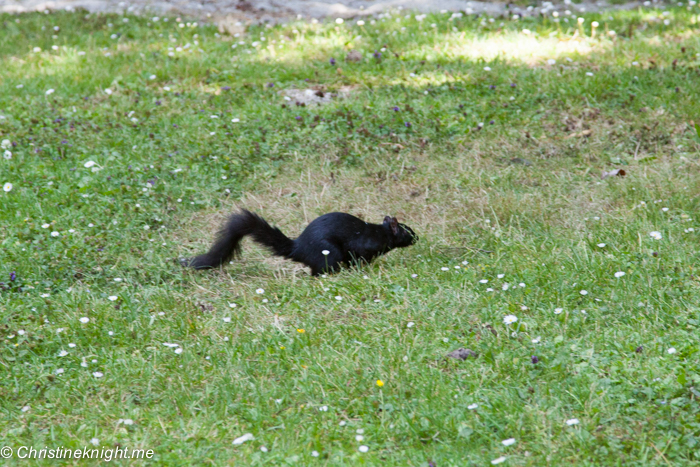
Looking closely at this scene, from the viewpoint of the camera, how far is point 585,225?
16.2 feet

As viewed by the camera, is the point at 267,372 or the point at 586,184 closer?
the point at 267,372

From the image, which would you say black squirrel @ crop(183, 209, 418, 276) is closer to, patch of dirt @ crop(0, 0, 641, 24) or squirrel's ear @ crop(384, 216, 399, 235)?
squirrel's ear @ crop(384, 216, 399, 235)

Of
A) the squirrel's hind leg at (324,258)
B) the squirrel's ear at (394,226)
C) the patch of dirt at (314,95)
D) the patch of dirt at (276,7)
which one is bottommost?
Answer: the squirrel's hind leg at (324,258)

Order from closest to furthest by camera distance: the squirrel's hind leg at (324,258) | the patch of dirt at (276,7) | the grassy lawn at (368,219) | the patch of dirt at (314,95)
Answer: the grassy lawn at (368,219) → the squirrel's hind leg at (324,258) → the patch of dirt at (314,95) → the patch of dirt at (276,7)

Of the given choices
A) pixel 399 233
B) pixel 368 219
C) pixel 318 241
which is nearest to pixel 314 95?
pixel 368 219

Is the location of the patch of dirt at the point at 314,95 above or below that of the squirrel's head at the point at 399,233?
above

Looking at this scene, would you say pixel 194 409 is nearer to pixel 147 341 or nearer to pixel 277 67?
pixel 147 341

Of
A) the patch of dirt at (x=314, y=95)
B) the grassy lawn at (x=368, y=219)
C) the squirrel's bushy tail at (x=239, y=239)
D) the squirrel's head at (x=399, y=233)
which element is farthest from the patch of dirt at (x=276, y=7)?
the squirrel's bushy tail at (x=239, y=239)

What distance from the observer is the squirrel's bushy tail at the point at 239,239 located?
4609 mm

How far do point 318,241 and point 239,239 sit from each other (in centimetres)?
52

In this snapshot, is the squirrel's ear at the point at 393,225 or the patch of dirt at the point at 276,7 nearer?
the squirrel's ear at the point at 393,225

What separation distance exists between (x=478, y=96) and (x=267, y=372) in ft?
14.7

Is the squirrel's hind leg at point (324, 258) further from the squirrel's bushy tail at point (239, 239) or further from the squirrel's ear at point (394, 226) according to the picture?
the squirrel's ear at point (394, 226)

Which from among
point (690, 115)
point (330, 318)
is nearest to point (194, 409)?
point (330, 318)
